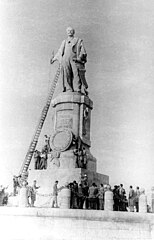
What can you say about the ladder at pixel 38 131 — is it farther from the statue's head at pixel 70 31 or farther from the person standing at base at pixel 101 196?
the person standing at base at pixel 101 196

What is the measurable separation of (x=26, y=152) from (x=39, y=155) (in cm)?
563

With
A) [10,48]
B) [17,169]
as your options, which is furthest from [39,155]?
[10,48]

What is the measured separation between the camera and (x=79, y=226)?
13.9 metres

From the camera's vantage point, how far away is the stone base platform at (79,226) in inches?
546

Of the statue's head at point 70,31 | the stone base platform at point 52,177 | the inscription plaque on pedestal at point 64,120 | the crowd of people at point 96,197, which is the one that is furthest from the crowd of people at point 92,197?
the statue's head at point 70,31

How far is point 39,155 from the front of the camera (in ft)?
69.1

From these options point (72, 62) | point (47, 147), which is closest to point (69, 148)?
point (47, 147)

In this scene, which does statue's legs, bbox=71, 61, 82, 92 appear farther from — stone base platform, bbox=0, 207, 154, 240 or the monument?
stone base platform, bbox=0, 207, 154, 240

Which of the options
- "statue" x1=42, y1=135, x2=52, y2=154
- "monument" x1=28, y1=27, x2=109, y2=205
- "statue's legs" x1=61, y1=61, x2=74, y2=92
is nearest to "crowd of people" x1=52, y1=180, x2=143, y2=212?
"monument" x1=28, y1=27, x2=109, y2=205

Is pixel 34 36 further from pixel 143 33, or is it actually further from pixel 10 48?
pixel 143 33

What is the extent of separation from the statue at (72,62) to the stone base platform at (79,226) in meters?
9.97

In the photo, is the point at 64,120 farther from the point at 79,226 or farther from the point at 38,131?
the point at 79,226

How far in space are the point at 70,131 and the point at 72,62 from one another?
15.0ft

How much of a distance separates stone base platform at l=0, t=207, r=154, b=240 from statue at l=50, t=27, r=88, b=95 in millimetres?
9973
